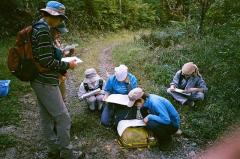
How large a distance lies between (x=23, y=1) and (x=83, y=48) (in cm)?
361

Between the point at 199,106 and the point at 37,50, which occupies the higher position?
the point at 37,50

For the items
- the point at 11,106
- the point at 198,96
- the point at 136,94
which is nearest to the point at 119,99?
the point at 136,94

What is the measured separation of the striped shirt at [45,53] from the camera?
4609 millimetres

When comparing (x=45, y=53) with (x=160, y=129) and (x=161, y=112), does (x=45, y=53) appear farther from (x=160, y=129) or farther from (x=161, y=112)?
(x=160, y=129)

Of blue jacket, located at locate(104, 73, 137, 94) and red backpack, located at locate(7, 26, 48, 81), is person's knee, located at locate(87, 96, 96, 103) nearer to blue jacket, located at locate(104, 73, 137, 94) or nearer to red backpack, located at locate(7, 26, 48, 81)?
blue jacket, located at locate(104, 73, 137, 94)

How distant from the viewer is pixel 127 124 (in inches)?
260

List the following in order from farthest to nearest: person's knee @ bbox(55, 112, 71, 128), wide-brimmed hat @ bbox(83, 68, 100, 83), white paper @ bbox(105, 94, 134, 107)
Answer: wide-brimmed hat @ bbox(83, 68, 100, 83) < white paper @ bbox(105, 94, 134, 107) < person's knee @ bbox(55, 112, 71, 128)

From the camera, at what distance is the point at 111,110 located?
720 cm

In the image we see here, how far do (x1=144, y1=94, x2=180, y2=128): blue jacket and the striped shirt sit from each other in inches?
80.6

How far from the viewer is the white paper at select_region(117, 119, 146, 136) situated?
21.6 ft

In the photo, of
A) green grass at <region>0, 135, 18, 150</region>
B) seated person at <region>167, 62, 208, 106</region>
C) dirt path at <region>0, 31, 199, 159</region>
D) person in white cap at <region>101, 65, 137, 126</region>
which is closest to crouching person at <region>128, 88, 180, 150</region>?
dirt path at <region>0, 31, 199, 159</region>

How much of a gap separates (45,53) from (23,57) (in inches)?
12.3

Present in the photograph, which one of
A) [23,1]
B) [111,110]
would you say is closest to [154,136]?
[111,110]

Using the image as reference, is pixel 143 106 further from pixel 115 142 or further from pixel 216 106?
pixel 216 106
